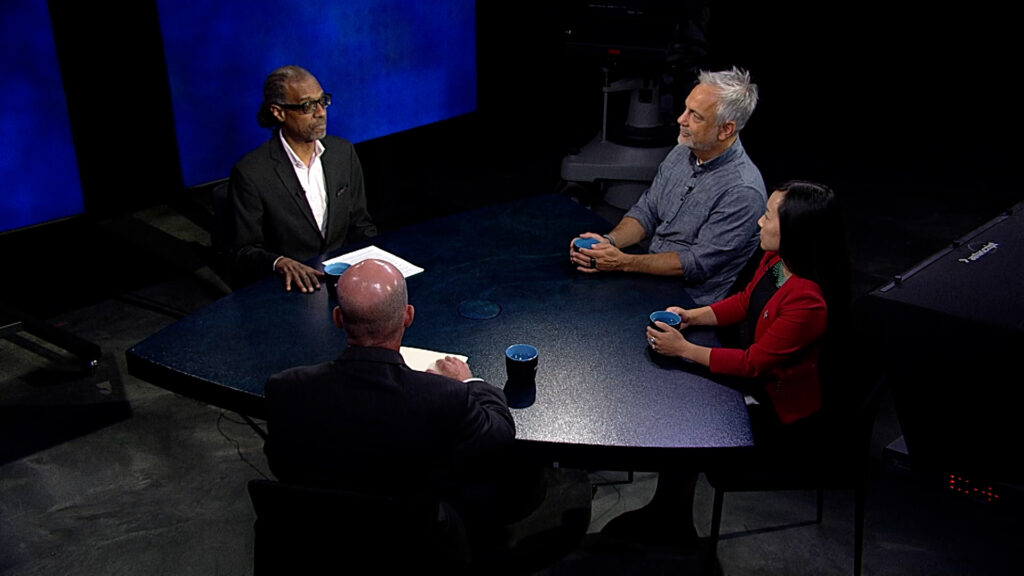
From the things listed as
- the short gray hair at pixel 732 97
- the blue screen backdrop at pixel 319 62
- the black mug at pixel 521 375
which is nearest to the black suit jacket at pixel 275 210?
the blue screen backdrop at pixel 319 62

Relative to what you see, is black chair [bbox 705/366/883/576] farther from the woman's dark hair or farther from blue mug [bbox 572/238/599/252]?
blue mug [bbox 572/238/599/252]

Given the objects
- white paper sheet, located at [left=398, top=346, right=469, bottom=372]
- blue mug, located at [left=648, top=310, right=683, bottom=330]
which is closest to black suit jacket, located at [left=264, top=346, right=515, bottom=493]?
white paper sheet, located at [left=398, top=346, right=469, bottom=372]

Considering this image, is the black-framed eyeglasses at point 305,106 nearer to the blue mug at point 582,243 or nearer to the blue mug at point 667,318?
the blue mug at point 582,243

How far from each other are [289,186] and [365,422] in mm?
1651

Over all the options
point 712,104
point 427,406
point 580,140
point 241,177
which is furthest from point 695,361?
point 580,140

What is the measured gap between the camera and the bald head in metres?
1.85

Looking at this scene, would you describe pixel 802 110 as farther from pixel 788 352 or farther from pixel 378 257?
pixel 788 352

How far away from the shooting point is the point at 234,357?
7.82ft

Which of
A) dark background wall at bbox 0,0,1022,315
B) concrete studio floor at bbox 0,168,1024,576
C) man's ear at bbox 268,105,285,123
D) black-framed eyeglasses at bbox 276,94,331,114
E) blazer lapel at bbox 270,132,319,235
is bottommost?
concrete studio floor at bbox 0,168,1024,576

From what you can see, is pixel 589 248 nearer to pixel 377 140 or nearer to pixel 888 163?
pixel 377 140

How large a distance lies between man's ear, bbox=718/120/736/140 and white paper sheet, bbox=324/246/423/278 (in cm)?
113

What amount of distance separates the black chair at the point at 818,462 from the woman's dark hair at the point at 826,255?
0.14 m

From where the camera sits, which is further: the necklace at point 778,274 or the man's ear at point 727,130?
the man's ear at point 727,130

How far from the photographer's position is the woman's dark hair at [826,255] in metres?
2.39
